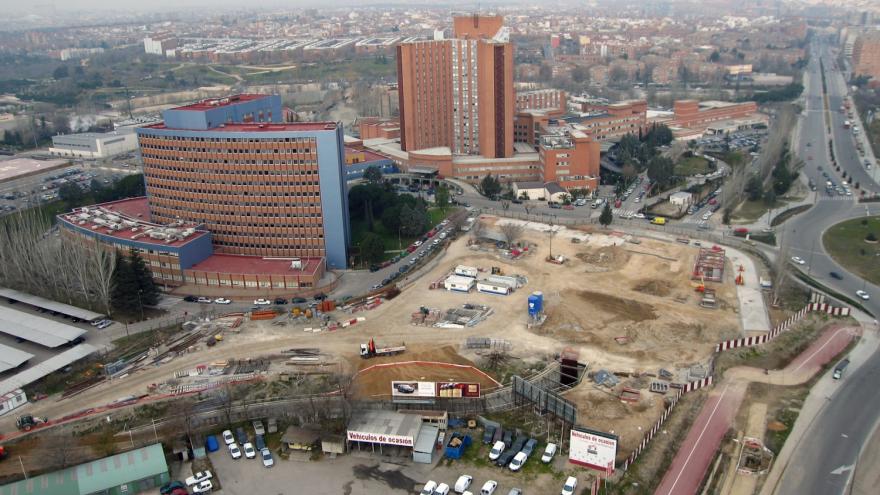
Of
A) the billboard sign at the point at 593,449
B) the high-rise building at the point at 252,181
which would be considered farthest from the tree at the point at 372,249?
the billboard sign at the point at 593,449

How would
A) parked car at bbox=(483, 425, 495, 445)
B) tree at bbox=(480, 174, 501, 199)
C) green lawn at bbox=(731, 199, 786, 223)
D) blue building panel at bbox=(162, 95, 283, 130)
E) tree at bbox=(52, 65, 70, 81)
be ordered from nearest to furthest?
parked car at bbox=(483, 425, 495, 445)
blue building panel at bbox=(162, 95, 283, 130)
green lawn at bbox=(731, 199, 786, 223)
tree at bbox=(480, 174, 501, 199)
tree at bbox=(52, 65, 70, 81)

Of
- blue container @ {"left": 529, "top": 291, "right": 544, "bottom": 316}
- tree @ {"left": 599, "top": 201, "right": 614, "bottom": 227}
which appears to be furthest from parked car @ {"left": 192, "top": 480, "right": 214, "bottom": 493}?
tree @ {"left": 599, "top": 201, "right": 614, "bottom": 227}

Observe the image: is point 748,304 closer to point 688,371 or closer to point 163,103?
point 688,371

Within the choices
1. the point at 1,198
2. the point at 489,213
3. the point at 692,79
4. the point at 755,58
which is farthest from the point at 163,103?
the point at 755,58

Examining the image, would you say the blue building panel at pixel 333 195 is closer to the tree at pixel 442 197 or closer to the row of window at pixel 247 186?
the row of window at pixel 247 186

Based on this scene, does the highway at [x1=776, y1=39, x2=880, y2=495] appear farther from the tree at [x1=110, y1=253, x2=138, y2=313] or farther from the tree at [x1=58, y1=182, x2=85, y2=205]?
the tree at [x1=58, y1=182, x2=85, y2=205]

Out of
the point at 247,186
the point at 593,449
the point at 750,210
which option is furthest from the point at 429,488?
the point at 750,210

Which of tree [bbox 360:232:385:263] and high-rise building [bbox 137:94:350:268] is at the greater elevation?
high-rise building [bbox 137:94:350:268]

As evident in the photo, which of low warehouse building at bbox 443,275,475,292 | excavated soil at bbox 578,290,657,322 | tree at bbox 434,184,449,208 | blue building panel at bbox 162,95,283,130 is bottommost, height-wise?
excavated soil at bbox 578,290,657,322
